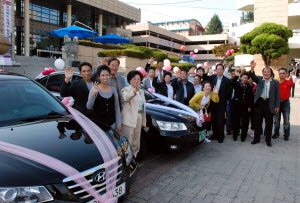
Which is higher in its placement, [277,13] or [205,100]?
[277,13]

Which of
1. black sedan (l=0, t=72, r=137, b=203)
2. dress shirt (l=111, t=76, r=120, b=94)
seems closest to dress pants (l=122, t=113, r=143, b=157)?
dress shirt (l=111, t=76, r=120, b=94)

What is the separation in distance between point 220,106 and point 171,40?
61.0m

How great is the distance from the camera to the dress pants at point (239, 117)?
240 inches

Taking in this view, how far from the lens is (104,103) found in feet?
11.8

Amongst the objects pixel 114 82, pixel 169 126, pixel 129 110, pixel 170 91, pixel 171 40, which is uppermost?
pixel 171 40

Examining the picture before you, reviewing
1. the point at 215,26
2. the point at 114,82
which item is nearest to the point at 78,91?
the point at 114,82

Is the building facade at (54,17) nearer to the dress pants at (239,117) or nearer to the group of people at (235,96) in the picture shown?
the group of people at (235,96)

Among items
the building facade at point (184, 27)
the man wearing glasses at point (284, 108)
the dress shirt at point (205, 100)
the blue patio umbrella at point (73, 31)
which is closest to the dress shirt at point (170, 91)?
the dress shirt at point (205, 100)

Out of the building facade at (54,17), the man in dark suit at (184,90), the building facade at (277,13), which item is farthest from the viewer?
the building facade at (54,17)

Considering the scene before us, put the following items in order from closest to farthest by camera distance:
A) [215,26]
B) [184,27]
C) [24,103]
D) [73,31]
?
[24,103] < [73,31] < [184,27] < [215,26]

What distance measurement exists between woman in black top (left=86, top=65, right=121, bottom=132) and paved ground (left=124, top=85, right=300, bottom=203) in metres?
1.03

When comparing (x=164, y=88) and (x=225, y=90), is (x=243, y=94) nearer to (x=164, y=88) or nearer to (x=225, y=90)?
(x=225, y=90)

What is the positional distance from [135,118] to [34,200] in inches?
89.2

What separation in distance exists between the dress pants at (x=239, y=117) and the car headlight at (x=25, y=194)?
5189 millimetres
